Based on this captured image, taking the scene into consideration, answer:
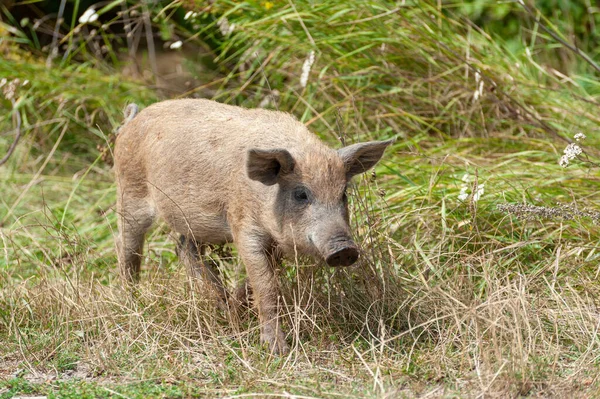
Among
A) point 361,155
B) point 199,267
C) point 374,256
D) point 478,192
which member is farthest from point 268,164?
point 478,192

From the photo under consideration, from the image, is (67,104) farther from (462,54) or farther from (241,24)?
(462,54)

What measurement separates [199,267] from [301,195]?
3.49ft

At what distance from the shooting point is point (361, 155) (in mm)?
4527

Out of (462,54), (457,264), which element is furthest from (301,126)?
(462,54)

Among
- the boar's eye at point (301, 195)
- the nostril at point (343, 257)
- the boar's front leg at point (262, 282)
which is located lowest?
the boar's front leg at point (262, 282)

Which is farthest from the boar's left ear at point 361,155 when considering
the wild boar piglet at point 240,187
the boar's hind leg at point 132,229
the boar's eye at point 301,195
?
the boar's hind leg at point 132,229

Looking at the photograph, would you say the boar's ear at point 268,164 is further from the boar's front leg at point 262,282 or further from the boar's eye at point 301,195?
the boar's front leg at point 262,282

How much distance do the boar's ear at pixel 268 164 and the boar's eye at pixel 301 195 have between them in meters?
0.11

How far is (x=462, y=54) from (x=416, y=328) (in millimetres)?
2802

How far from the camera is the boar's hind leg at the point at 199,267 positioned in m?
4.70

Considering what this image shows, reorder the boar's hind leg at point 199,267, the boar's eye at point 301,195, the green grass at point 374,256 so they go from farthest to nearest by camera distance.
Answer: the boar's hind leg at point 199,267 < the boar's eye at point 301,195 < the green grass at point 374,256

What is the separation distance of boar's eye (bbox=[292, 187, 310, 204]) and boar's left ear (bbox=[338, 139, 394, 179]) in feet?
0.92

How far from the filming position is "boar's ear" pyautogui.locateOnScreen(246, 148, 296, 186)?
4.20 meters

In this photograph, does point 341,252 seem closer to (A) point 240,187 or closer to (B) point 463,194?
(A) point 240,187
